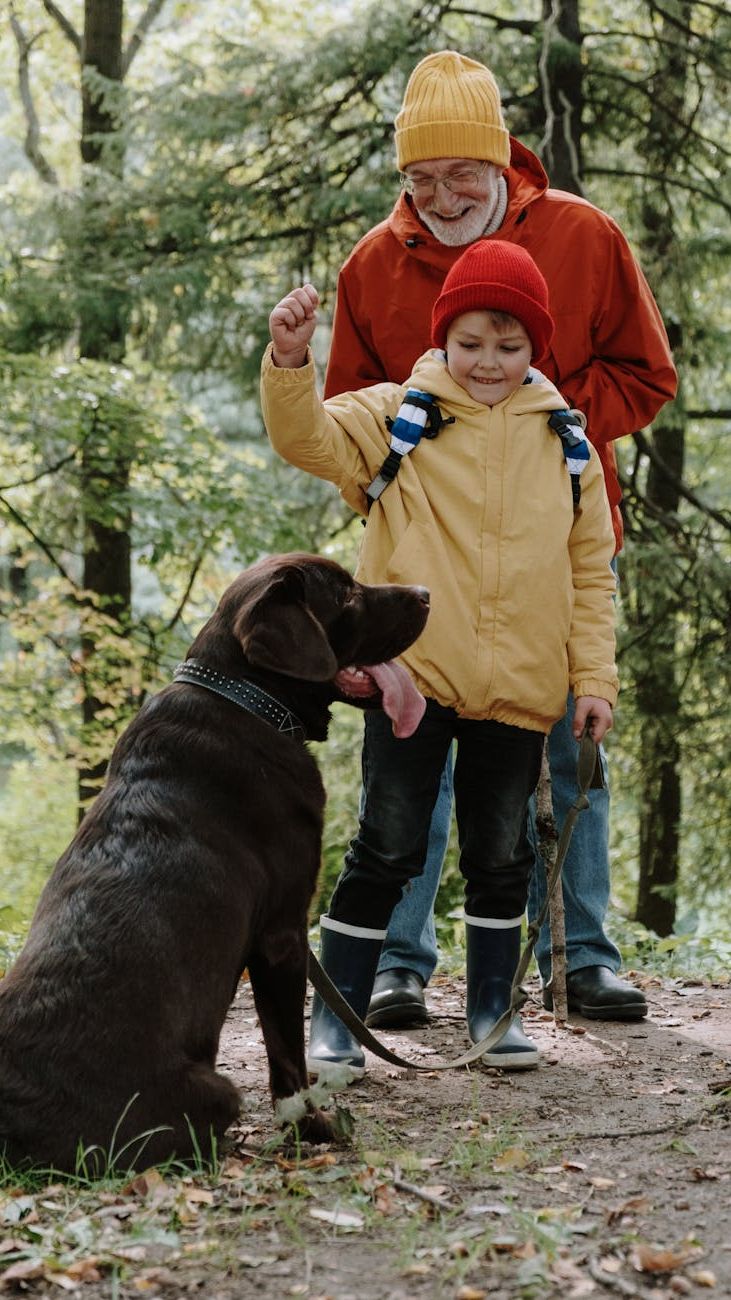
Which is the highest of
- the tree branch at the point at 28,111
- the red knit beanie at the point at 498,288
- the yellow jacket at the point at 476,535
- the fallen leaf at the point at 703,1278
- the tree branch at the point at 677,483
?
the tree branch at the point at 28,111

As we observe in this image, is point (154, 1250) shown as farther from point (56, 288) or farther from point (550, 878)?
point (56, 288)

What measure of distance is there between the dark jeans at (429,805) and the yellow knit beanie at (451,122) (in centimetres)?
171

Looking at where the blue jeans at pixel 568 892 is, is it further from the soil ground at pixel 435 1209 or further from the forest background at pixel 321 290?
the forest background at pixel 321 290

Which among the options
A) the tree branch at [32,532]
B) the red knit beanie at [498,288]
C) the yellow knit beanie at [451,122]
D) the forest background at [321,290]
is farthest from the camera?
the tree branch at [32,532]

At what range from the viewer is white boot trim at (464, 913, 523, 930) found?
167 inches

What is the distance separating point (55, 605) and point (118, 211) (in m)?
4.20

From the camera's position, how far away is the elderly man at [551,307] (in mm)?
4320

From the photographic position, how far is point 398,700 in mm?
3744

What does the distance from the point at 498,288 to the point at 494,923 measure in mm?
1898

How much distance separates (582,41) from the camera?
991cm

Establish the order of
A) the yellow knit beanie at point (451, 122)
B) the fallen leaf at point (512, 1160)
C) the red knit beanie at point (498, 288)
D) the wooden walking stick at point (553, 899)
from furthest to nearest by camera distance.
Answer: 1. the wooden walking stick at point (553, 899)
2. the yellow knit beanie at point (451, 122)
3. the red knit beanie at point (498, 288)
4. the fallen leaf at point (512, 1160)

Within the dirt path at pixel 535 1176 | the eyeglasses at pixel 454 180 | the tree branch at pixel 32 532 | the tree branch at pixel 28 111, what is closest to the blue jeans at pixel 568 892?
the dirt path at pixel 535 1176

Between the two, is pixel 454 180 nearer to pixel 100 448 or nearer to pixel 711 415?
pixel 100 448

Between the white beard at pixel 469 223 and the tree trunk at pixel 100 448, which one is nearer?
the white beard at pixel 469 223
